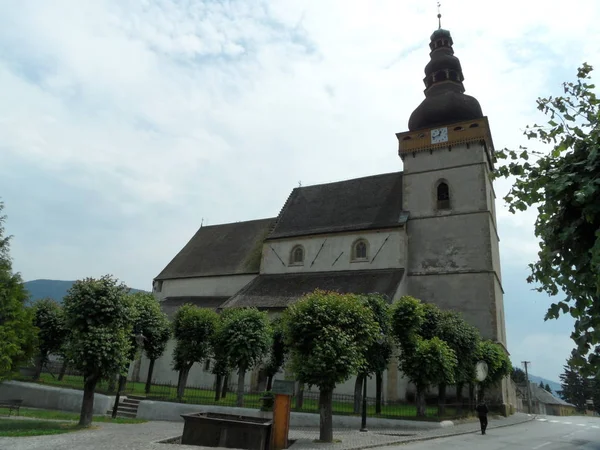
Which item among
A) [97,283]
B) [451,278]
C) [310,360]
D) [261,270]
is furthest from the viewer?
[261,270]

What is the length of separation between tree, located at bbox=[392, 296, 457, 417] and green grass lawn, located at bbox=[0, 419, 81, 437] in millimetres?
14126

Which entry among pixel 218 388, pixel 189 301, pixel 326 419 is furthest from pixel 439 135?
pixel 326 419

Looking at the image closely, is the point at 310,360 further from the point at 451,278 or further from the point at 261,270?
the point at 261,270

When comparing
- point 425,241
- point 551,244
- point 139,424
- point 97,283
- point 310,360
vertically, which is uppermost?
point 425,241

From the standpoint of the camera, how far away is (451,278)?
31.0 metres

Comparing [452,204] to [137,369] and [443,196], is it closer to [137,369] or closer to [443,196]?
[443,196]

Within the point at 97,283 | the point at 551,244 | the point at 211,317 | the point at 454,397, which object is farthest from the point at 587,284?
the point at 454,397

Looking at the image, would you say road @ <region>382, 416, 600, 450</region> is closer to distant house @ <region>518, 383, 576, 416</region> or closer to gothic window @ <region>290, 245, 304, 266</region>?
gothic window @ <region>290, 245, 304, 266</region>

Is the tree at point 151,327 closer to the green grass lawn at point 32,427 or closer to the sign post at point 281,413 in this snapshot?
the green grass lawn at point 32,427

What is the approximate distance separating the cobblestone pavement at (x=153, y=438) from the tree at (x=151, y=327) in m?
6.93

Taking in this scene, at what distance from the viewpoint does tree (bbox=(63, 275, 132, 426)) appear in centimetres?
1664

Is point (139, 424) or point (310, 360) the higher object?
point (310, 360)

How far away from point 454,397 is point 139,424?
1920 centimetres

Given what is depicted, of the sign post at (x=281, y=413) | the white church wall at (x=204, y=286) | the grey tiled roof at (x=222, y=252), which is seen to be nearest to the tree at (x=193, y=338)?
the sign post at (x=281, y=413)
